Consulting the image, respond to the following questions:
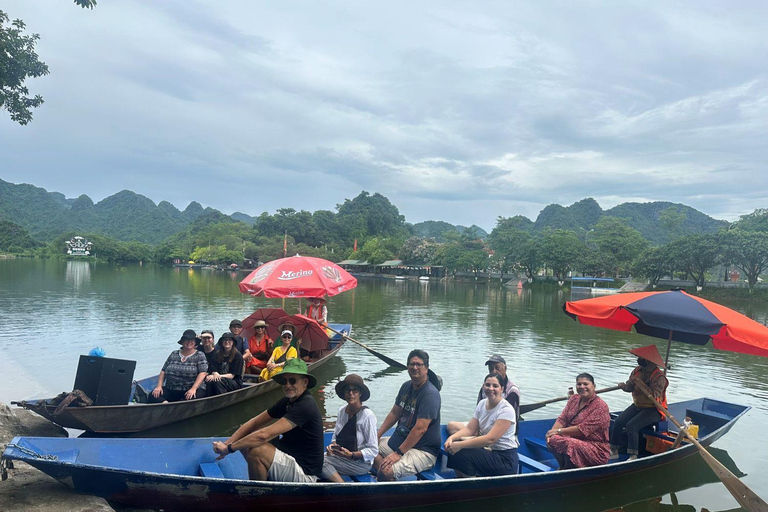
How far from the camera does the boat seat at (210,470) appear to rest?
5.19 m

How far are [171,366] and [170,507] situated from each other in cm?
319

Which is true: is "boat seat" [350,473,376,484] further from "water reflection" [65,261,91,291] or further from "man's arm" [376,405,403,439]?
"water reflection" [65,261,91,291]

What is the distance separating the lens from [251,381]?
9.50m

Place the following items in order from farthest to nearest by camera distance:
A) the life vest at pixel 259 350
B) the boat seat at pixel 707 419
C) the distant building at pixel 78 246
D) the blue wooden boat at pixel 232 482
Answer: the distant building at pixel 78 246 → the life vest at pixel 259 350 → the boat seat at pixel 707 419 → the blue wooden boat at pixel 232 482

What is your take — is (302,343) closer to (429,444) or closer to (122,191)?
(429,444)

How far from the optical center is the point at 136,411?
689 centimetres

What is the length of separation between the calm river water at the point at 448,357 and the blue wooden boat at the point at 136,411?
545 mm

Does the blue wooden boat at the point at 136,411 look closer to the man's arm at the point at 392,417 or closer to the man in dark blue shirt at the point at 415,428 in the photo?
the man's arm at the point at 392,417

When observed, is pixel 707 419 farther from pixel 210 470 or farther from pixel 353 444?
pixel 210 470

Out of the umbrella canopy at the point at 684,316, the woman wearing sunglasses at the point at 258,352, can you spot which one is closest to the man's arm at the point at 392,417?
the umbrella canopy at the point at 684,316

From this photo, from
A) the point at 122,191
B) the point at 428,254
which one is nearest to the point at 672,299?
the point at 428,254

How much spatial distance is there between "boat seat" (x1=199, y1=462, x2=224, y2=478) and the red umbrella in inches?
219

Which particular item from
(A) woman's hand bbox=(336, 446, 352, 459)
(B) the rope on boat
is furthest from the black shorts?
(B) the rope on boat

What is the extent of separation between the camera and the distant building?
100188 millimetres
